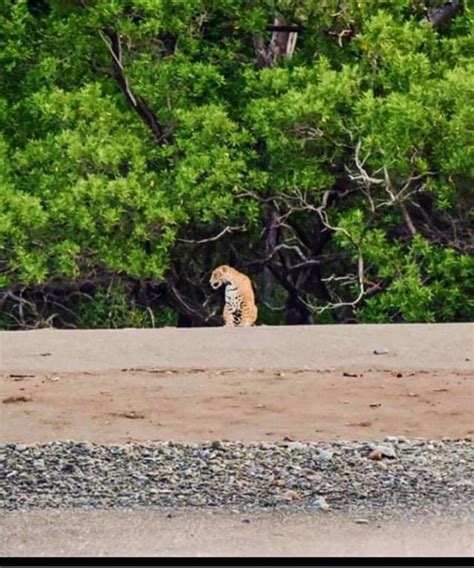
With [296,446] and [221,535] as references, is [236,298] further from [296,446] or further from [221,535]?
[221,535]

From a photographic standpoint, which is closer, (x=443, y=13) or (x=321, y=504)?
(x=321, y=504)

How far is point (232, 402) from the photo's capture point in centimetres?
1205

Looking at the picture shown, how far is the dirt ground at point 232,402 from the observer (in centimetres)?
678

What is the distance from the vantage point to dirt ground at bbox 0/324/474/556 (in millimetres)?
6777

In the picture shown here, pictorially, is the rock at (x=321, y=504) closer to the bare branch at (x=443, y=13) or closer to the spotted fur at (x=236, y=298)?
the spotted fur at (x=236, y=298)

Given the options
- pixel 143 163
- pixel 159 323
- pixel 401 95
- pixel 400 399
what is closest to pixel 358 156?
pixel 401 95

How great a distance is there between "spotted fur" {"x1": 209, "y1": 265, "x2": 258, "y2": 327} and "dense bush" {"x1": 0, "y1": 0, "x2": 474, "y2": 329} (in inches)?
37.4

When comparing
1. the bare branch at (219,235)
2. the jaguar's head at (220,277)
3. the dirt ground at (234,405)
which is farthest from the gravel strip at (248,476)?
the bare branch at (219,235)

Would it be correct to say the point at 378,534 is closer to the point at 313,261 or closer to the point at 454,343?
the point at 454,343

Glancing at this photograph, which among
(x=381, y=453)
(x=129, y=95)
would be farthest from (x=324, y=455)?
(x=129, y=95)

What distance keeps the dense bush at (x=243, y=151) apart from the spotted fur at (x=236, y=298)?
949 millimetres

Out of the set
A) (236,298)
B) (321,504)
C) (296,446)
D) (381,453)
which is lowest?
(236,298)

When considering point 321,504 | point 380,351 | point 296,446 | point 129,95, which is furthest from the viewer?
point 129,95

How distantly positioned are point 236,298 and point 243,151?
1.96 meters
